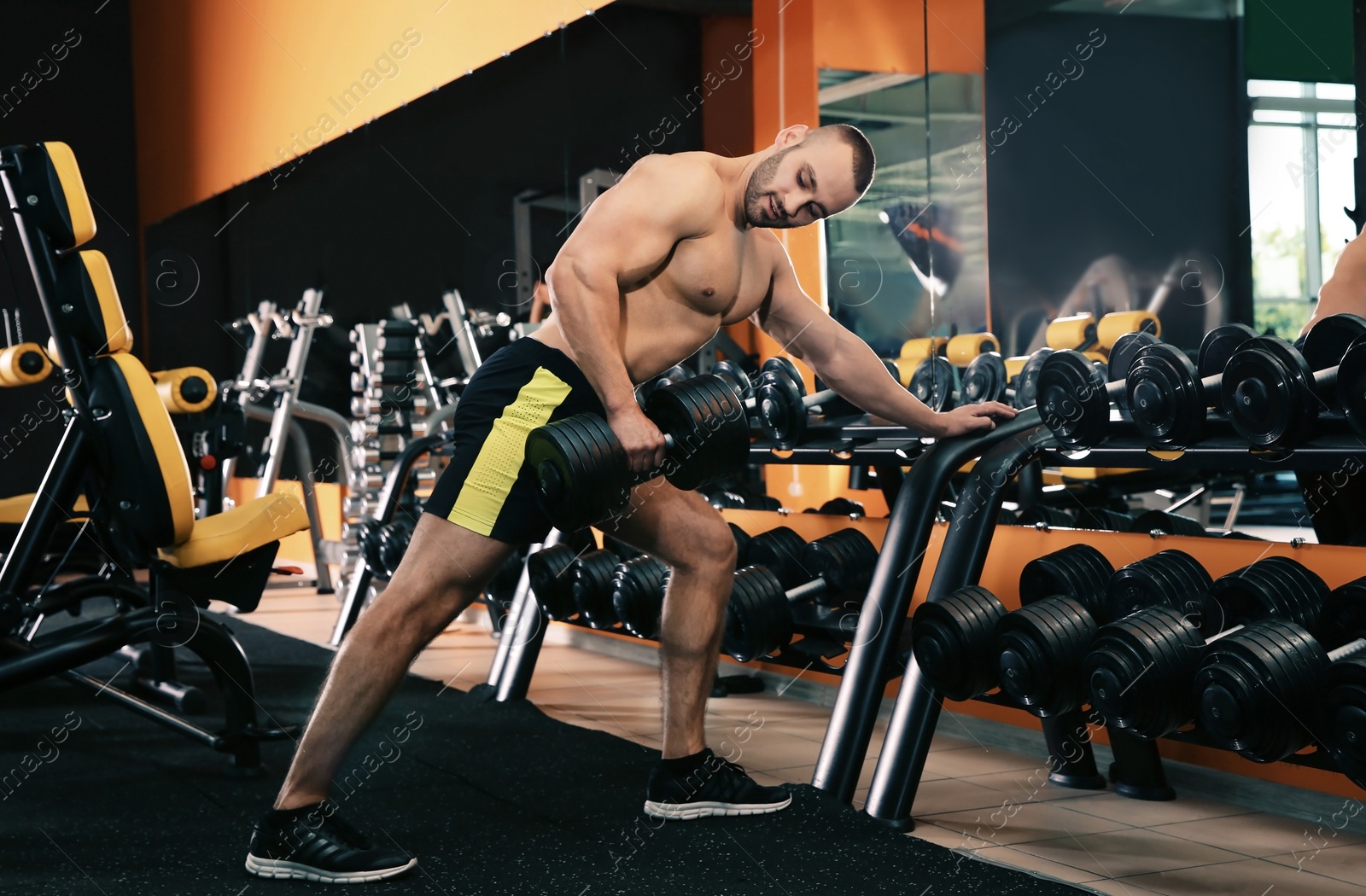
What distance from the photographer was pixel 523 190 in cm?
570

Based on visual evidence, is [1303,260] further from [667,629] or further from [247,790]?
[247,790]

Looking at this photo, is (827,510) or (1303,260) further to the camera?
(827,510)

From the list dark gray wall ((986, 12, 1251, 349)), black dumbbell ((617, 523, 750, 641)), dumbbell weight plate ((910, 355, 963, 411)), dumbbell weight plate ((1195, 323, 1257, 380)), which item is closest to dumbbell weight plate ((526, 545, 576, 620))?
black dumbbell ((617, 523, 750, 641))

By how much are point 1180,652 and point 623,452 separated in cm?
89

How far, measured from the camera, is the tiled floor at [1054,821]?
205 cm

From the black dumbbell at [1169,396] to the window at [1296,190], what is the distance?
0.63 metres

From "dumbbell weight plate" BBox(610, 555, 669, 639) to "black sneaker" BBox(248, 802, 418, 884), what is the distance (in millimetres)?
904

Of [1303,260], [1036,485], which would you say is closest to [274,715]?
[1036,485]

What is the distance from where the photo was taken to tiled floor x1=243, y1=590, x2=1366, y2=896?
80.7 inches

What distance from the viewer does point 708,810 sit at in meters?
2.32

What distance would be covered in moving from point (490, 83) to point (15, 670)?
356cm

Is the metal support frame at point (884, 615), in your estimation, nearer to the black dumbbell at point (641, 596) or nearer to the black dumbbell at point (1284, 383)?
the black dumbbell at point (1284, 383)

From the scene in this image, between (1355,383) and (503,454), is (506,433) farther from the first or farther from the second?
(1355,383)

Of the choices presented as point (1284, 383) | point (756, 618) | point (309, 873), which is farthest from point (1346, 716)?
point (309, 873)
